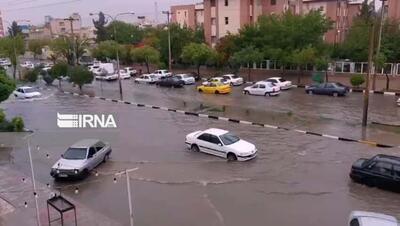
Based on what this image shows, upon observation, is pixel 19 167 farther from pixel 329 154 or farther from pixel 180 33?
pixel 180 33

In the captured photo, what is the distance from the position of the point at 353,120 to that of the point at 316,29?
65.7 ft

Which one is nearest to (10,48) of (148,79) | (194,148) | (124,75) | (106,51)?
(106,51)

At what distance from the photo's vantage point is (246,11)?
56938 mm

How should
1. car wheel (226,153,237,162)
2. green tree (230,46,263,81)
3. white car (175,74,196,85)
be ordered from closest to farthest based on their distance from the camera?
1. car wheel (226,153,237,162)
2. green tree (230,46,263,81)
3. white car (175,74,196,85)

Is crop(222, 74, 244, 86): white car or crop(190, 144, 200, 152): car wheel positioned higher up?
crop(222, 74, 244, 86): white car

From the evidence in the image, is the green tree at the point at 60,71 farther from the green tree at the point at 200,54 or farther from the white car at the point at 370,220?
the white car at the point at 370,220

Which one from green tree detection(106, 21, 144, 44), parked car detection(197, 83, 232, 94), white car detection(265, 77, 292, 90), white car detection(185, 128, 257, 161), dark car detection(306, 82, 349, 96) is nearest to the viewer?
white car detection(185, 128, 257, 161)

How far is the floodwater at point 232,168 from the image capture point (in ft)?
46.5

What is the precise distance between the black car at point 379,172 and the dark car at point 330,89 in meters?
20.1

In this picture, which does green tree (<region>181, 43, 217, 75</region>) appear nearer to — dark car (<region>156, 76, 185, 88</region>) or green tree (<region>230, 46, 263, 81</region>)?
green tree (<region>230, 46, 263, 81</region>)

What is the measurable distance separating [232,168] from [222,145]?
151 cm

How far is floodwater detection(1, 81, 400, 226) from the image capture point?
46.5ft

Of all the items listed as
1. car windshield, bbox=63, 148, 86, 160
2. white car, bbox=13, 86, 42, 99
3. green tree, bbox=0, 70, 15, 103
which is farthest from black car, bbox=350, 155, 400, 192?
white car, bbox=13, 86, 42, 99

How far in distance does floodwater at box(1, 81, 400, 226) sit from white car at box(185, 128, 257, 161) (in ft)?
1.27
